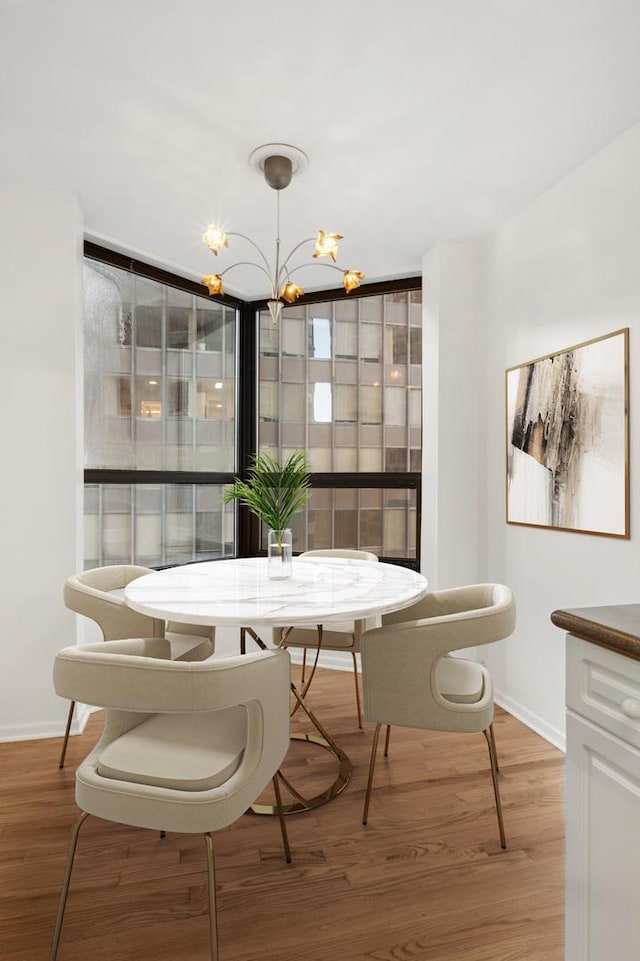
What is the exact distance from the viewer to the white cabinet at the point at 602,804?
1.00 m

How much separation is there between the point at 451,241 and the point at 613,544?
2023mm

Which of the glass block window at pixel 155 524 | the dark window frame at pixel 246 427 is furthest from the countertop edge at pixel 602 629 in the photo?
the glass block window at pixel 155 524

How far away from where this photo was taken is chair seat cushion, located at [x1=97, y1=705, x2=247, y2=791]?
54.7 inches

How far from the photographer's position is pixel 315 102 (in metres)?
2.08

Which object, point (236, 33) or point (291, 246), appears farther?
point (291, 246)

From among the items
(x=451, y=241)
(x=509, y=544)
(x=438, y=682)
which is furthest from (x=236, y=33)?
(x=509, y=544)

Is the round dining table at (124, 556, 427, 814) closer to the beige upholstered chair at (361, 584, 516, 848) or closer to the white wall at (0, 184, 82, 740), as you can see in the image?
the beige upholstered chair at (361, 584, 516, 848)

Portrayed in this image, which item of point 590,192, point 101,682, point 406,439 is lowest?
point 101,682

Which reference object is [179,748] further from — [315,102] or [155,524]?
[155,524]

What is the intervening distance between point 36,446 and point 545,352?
8.38 feet

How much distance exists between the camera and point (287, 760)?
258cm

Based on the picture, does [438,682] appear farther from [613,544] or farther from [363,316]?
[363,316]

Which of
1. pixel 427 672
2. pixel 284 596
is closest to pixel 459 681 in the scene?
pixel 427 672

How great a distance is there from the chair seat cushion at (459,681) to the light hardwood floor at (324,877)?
0.51 metres
